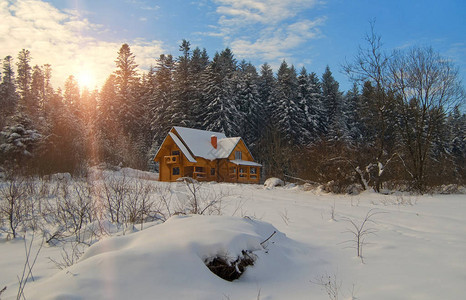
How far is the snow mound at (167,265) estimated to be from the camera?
2.35m

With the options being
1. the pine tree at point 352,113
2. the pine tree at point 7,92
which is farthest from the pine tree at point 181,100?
the pine tree at point 7,92

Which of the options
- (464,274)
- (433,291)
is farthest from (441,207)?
(433,291)

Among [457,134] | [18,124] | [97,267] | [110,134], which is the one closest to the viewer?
[97,267]

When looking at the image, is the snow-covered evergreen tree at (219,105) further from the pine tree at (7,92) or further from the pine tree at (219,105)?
the pine tree at (7,92)

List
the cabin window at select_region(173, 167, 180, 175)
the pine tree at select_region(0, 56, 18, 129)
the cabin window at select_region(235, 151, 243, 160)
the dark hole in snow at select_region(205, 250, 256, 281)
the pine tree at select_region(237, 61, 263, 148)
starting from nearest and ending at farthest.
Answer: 1. the dark hole in snow at select_region(205, 250, 256, 281)
2. the cabin window at select_region(173, 167, 180, 175)
3. the cabin window at select_region(235, 151, 243, 160)
4. the pine tree at select_region(237, 61, 263, 148)
5. the pine tree at select_region(0, 56, 18, 129)

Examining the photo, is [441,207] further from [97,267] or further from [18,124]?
[18,124]

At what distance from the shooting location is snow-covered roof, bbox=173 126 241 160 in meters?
27.4

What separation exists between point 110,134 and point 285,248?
41684 millimetres

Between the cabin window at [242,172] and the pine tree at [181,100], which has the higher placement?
the pine tree at [181,100]

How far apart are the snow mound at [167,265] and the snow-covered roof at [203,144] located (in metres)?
23.3

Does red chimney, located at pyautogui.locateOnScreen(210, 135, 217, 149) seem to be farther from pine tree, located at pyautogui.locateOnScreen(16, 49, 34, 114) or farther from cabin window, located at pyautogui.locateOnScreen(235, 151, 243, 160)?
pine tree, located at pyautogui.locateOnScreen(16, 49, 34, 114)

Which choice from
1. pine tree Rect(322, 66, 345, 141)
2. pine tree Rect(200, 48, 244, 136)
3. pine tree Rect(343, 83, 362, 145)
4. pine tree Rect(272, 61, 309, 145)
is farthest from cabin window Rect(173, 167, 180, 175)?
pine tree Rect(343, 83, 362, 145)

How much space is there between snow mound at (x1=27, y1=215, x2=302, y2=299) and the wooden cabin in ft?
76.5

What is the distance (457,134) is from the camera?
38.7 meters
